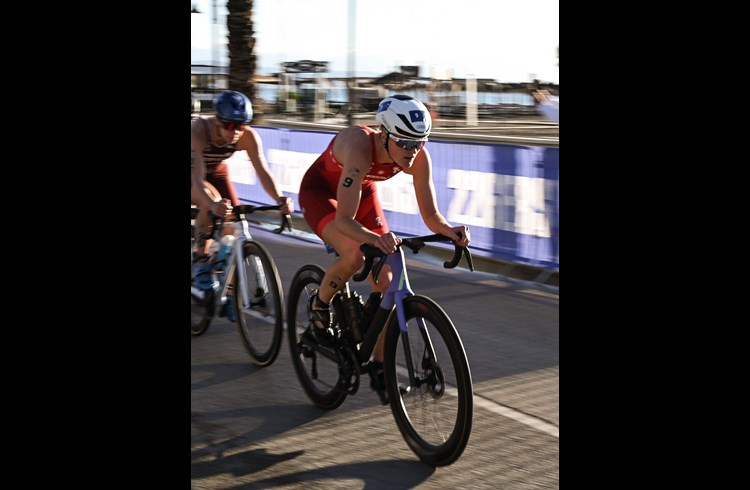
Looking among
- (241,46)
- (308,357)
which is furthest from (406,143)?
(241,46)

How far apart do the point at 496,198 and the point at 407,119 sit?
5707mm

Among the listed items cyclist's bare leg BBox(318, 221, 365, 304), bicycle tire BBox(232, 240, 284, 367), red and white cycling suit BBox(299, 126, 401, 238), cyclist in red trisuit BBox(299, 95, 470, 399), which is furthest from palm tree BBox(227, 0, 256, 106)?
cyclist's bare leg BBox(318, 221, 365, 304)

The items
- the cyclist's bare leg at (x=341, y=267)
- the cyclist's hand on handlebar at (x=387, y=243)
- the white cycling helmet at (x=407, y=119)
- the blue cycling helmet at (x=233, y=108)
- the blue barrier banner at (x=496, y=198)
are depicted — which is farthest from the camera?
the blue barrier banner at (x=496, y=198)

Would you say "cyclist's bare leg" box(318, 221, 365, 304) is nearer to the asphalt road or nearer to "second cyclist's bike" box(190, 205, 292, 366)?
the asphalt road

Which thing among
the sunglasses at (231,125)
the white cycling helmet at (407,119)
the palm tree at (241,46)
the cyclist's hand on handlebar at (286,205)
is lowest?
the cyclist's hand on handlebar at (286,205)

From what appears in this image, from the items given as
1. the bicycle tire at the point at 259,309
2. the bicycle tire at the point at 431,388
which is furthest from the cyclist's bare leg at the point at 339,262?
the bicycle tire at the point at 259,309

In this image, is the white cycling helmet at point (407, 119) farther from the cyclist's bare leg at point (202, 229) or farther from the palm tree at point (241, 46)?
the palm tree at point (241, 46)

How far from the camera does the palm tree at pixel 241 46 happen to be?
789 inches

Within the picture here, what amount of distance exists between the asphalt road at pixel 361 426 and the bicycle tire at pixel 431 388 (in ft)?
0.45

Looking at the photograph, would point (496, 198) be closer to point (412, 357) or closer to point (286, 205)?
point (286, 205)

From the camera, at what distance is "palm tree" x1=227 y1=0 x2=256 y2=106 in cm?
2005

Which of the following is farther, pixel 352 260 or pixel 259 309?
pixel 259 309

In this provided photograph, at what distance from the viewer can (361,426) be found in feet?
17.4
